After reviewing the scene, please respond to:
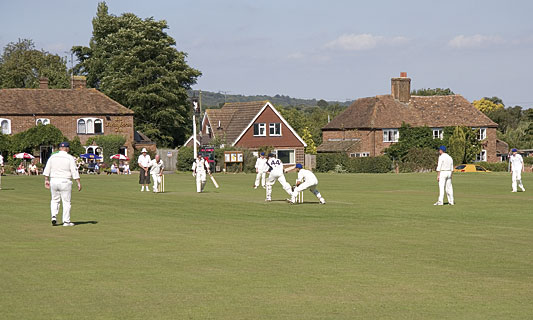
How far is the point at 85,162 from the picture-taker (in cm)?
7625

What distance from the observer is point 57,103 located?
78500 millimetres

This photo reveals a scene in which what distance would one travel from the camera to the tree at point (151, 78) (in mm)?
82812

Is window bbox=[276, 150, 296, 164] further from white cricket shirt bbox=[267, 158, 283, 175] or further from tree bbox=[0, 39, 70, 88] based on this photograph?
white cricket shirt bbox=[267, 158, 283, 175]

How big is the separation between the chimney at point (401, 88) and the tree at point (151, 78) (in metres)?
23.3

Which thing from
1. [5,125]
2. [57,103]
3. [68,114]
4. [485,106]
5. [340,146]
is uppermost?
[485,106]

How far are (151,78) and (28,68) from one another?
31873 mm

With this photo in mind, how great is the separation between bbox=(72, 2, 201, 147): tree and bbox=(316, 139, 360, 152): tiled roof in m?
16.8

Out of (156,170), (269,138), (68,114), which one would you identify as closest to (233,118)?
(269,138)

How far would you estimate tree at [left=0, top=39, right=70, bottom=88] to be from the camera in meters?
106

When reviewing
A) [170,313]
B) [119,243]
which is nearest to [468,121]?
[119,243]

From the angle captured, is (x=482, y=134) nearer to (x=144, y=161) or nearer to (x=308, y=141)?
(x=308, y=141)

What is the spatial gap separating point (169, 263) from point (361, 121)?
271ft

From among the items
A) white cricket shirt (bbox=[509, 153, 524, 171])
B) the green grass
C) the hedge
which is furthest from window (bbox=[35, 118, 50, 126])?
the green grass

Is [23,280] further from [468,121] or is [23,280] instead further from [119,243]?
[468,121]
